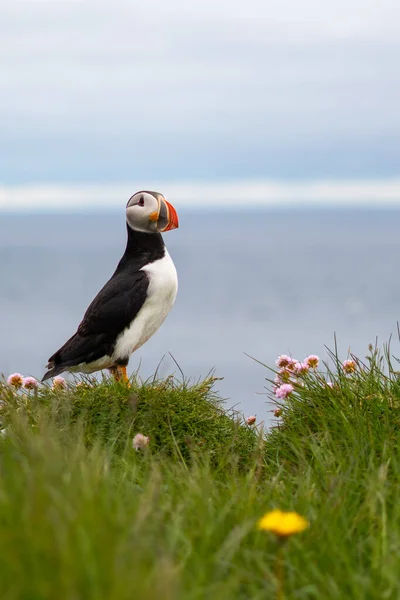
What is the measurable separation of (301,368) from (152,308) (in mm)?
1929

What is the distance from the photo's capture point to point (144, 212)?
27.0 ft

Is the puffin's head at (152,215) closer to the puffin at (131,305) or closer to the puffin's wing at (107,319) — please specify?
the puffin at (131,305)

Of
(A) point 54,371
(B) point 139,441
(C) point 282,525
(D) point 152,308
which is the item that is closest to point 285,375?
(B) point 139,441

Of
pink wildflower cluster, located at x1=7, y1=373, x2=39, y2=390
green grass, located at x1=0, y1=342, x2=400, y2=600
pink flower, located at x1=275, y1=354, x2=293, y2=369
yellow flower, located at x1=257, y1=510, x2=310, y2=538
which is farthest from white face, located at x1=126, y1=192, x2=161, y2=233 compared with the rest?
yellow flower, located at x1=257, y1=510, x2=310, y2=538

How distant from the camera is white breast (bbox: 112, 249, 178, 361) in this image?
796 cm

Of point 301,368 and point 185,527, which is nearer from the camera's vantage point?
point 185,527

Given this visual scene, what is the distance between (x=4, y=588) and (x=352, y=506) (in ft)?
6.29

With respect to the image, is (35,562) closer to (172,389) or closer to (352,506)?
(352,506)

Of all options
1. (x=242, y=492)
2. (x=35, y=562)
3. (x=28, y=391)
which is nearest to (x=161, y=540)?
(x=35, y=562)

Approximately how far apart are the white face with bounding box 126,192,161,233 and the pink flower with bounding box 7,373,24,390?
1936 mm

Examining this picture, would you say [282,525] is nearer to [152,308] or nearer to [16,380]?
[16,380]

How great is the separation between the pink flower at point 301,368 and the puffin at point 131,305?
70.2 inches

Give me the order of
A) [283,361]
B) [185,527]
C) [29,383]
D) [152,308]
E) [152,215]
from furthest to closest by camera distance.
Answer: [152,215], [152,308], [29,383], [283,361], [185,527]

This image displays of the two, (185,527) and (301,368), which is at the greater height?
(301,368)
